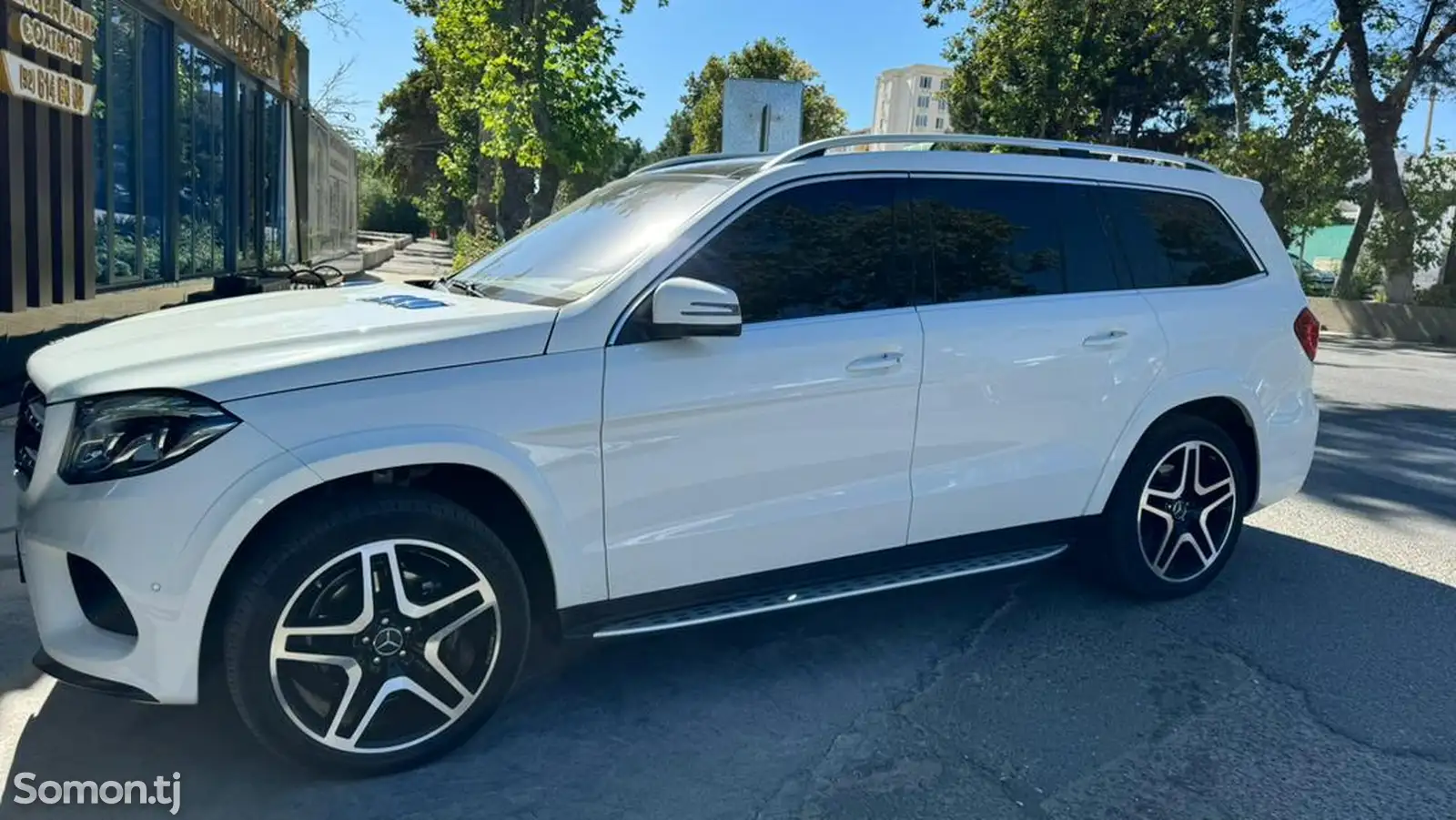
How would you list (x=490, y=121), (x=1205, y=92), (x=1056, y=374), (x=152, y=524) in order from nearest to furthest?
(x=152, y=524) → (x=1056, y=374) → (x=490, y=121) → (x=1205, y=92)

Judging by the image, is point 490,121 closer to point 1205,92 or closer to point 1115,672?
point 1115,672

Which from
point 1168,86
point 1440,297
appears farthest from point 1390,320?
point 1168,86

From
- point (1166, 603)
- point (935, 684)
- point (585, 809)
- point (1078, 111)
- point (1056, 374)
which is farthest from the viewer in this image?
point (1078, 111)

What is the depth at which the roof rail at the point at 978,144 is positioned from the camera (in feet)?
12.7

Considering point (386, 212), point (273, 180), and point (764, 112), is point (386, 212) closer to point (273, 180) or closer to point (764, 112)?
point (273, 180)

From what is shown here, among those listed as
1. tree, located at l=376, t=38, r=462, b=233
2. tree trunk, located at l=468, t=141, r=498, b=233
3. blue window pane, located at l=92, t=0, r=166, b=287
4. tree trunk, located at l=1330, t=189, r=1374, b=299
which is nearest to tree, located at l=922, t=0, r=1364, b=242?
tree trunk, located at l=1330, t=189, r=1374, b=299

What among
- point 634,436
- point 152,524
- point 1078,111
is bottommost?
point 152,524

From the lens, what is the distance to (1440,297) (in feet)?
72.8

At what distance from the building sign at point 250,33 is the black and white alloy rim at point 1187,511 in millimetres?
10744

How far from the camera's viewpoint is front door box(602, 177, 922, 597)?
11.0 ft

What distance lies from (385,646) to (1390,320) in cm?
2386

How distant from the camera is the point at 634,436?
3.29m

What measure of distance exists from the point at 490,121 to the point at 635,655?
41.6 feet

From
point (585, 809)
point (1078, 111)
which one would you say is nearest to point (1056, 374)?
point (585, 809)
